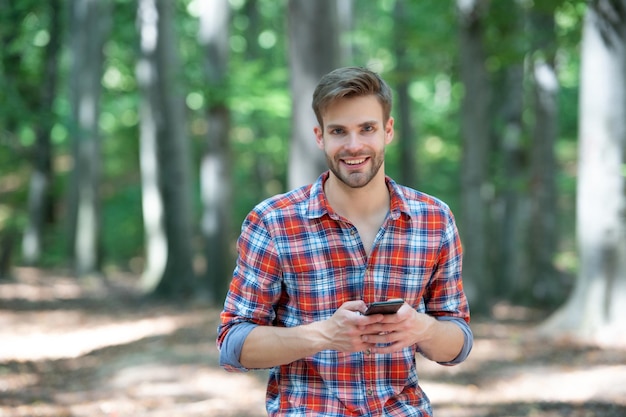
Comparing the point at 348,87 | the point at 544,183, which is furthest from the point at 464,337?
the point at 544,183

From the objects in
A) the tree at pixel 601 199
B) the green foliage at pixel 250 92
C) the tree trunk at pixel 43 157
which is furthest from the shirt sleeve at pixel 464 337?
the tree trunk at pixel 43 157

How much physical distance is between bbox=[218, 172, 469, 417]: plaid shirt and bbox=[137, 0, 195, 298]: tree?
→ 14.3 m

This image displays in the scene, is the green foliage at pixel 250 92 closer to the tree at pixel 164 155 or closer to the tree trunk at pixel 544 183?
the tree at pixel 164 155

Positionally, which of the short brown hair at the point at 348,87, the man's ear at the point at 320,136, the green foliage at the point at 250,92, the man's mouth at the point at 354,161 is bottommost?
the man's mouth at the point at 354,161

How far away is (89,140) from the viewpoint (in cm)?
2241

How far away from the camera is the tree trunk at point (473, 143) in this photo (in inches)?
589

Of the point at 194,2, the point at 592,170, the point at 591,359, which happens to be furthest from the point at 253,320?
→ the point at 194,2

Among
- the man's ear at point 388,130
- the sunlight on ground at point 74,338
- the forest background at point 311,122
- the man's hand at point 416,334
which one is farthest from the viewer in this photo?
the sunlight on ground at point 74,338

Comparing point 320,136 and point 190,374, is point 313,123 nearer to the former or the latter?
point 190,374

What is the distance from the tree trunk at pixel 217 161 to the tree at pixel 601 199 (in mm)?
7594

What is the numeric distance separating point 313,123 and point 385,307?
23.1ft

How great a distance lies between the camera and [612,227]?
11.5 metres

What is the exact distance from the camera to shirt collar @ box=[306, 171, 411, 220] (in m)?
3.29

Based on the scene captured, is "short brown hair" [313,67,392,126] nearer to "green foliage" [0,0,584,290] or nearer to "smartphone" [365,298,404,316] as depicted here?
"smartphone" [365,298,404,316]
